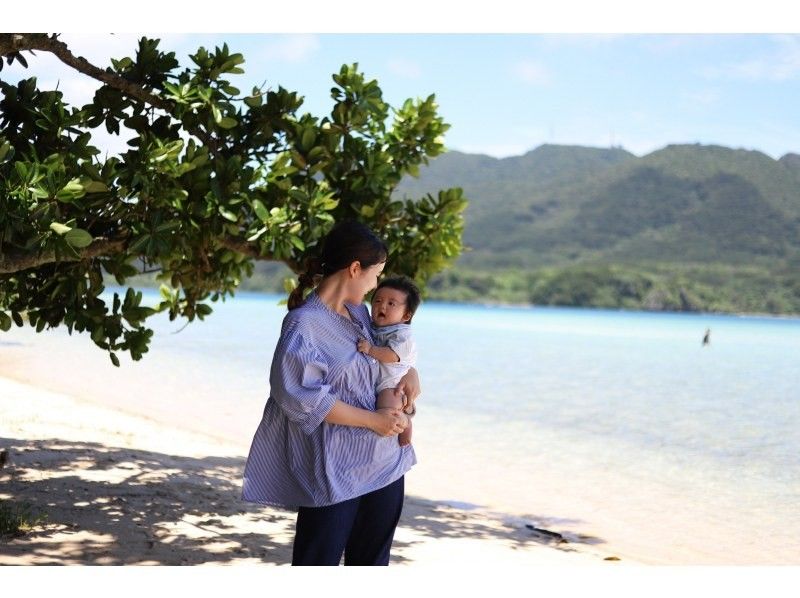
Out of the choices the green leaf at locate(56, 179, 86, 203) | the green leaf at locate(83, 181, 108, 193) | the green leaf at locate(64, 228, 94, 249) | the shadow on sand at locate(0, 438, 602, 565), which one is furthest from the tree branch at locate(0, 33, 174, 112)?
the shadow on sand at locate(0, 438, 602, 565)

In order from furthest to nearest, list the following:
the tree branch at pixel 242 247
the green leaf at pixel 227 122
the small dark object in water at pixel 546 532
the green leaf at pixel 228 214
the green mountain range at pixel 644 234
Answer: the green mountain range at pixel 644 234
the small dark object in water at pixel 546 532
the tree branch at pixel 242 247
the green leaf at pixel 227 122
the green leaf at pixel 228 214

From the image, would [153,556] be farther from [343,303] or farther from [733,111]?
[733,111]

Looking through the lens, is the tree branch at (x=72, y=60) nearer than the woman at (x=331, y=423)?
No

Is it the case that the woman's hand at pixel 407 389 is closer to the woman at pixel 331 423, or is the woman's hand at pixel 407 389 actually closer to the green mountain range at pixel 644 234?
the woman at pixel 331 423

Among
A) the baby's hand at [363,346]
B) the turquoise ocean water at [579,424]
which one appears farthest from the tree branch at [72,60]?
the turquoise ocean water at [579,424]

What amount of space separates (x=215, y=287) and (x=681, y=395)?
1586 cm

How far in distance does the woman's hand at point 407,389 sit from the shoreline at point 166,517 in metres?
2.12

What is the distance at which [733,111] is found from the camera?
119m

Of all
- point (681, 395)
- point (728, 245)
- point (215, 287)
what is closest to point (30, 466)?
point (215, 287)

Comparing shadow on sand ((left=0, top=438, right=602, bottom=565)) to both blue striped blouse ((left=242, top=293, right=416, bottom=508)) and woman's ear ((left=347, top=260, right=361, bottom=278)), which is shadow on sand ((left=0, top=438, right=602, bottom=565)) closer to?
blue striped blouse ((left=242, top=293, right=416, bottom=508))

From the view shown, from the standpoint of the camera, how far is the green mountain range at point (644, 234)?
75.2 meters

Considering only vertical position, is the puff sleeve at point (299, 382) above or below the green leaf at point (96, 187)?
below

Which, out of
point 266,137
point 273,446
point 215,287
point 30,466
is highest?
point 266,137

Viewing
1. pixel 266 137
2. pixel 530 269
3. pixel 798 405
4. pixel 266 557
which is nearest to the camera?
pixel 266 557
